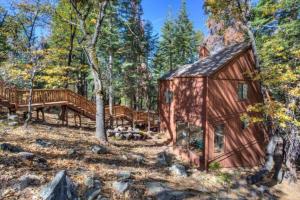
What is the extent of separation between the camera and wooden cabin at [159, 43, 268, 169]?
15.2 metres

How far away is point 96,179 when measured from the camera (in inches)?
319

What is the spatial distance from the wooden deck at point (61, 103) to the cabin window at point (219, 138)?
8405 millimetres

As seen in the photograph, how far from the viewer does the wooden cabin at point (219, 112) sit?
15.2m

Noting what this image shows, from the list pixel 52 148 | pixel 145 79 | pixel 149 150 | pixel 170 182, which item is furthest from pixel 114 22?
pixel 170 182

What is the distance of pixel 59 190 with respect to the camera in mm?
6543

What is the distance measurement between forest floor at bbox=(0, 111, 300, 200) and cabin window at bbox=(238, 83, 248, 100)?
4.88m

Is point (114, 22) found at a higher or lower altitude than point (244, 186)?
higher

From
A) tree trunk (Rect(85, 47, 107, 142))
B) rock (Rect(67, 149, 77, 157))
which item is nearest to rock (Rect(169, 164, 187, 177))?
rock (Rect(67, 149, 77, 157))

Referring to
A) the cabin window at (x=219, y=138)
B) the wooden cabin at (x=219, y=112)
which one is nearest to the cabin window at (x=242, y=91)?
the wooden cabin at (x=219, y=112)

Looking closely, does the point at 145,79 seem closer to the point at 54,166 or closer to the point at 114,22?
the point at 114,22

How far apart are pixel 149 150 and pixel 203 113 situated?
13.5 ft

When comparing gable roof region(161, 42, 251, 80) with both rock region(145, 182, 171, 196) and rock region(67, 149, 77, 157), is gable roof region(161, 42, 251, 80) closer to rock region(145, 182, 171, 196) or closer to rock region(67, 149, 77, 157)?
rock region(145, 182, 171, 196)

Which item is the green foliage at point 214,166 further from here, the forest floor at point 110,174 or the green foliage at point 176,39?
the green foliage at point 176,39

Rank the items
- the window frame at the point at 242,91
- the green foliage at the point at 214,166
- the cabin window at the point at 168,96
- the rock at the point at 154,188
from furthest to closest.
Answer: the cabin window at the point at 168,96 < the window frame at the point at 242,91 < the green foliage at the point at 214,166 < the rock at the point at 154,188
